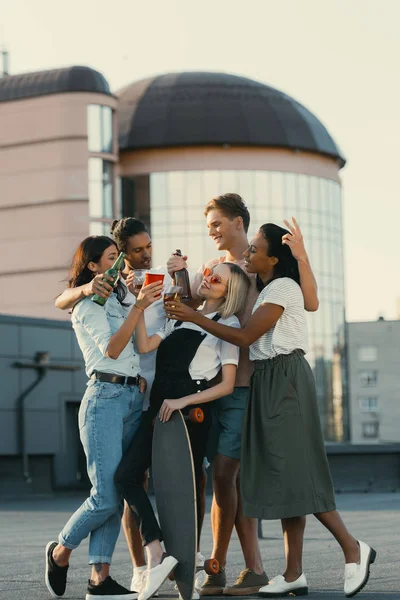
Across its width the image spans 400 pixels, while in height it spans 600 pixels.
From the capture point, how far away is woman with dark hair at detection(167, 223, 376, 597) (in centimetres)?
719

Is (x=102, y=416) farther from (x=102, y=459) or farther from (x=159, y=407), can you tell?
(x=159, y=407)

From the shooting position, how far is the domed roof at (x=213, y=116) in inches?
2539

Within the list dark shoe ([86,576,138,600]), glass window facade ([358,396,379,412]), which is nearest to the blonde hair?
dark shoe ([86,576,138,600])

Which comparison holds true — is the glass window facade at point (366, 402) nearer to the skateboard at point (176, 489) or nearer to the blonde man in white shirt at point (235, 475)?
the blonde man in white shirt at point (235, 475)

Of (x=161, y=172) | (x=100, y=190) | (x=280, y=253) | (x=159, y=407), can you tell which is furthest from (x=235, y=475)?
(x=161, y=172)

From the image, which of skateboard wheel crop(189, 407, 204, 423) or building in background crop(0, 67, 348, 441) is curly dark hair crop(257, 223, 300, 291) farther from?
building in background crop(0, 67, 348, 441)

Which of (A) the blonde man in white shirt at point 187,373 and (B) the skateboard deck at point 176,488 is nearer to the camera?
(B) the skateboard deck at point 176,488

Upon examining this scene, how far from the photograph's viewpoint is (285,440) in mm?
7246

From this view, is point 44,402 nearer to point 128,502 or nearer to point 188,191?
point 128,502

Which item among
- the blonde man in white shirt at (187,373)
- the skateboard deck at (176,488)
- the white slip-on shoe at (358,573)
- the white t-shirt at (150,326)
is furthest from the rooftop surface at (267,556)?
the white t-shirt at (150,326)

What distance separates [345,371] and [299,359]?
6497cm

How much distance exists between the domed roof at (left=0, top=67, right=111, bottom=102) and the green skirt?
48.0m

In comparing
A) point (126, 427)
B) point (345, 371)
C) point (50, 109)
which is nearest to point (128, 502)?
point (126, 427)

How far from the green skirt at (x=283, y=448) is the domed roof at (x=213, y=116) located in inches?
2258
